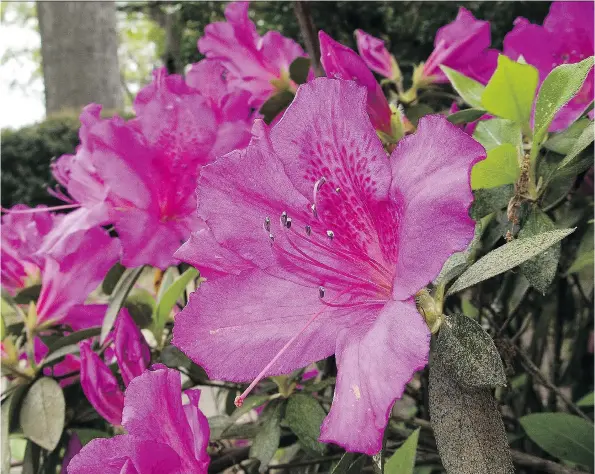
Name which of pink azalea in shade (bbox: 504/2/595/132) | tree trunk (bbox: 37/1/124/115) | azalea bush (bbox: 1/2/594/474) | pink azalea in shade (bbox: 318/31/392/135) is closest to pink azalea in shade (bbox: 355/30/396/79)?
azalea bush (bbox: 1/2/594/474)

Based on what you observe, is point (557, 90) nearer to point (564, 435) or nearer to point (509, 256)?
point (509, 256)

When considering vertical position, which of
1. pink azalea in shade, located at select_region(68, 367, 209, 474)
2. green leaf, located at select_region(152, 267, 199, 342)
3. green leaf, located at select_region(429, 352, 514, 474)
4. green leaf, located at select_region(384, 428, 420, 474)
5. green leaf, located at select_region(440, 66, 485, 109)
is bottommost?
green leaf, located at select_region(152, 267, 199, 342)

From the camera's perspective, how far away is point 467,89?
2.50ft

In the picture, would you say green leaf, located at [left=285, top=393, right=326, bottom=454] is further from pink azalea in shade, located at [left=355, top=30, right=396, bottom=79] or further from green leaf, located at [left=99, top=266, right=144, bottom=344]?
pink azalea in shade, located at [left=355, top=30, right=396, bottom=79]

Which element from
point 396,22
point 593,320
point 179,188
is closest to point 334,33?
point 396,22

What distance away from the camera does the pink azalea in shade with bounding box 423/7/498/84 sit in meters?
0.87

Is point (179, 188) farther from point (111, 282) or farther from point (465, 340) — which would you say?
point (465, 340)

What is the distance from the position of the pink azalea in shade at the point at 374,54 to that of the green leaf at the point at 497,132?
0.27 metres

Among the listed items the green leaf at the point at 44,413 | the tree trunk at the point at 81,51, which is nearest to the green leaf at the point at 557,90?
the green leaf at the point at 44,413

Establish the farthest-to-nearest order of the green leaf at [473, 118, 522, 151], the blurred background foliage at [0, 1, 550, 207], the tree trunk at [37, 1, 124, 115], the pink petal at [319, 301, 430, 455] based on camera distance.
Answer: the tree trunk at [37, 1, 124, 115] → the blurred background foliage at [0, 1, 550, 207] → the green leaf at [473, 118, 522, 151] → the pink petal at [319, 301, 430, 455]

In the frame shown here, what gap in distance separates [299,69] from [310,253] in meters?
0.41

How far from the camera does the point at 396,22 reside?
3270 mm

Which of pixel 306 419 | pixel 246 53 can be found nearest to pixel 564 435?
pixel 306 419

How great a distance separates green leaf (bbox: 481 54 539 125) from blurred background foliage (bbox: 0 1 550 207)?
0.66 meters
